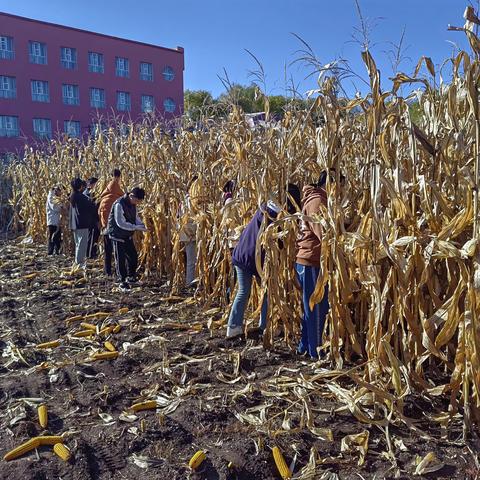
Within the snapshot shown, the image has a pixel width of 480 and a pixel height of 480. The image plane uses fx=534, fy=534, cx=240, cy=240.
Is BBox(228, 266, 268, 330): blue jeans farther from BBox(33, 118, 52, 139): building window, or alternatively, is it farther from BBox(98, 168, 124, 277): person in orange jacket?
BBox(33, 118, 52, 139): building window

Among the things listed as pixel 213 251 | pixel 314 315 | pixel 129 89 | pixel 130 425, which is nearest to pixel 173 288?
pixel 213 251

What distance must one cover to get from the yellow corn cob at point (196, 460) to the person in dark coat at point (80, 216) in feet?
20.9

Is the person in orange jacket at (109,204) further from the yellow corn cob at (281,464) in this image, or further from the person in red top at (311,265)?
the yellow corn cob at (281,464)

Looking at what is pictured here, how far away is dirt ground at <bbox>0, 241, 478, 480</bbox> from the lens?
302 cm

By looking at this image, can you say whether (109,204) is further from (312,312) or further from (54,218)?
(312,312)

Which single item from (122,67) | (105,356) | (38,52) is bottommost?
(105,356)

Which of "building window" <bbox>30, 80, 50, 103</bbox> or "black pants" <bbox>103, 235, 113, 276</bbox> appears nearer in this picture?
"black pants" <bbox>103, 235, 113, 276</bbox>

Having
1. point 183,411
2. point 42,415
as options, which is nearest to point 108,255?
point 42,415

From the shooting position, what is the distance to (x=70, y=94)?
38.8 m

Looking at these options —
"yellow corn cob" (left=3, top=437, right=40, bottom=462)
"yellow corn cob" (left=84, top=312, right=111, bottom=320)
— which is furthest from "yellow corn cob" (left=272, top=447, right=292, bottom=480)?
"yellow corn cob" (left=84, top=312, right=111, bottom=320)

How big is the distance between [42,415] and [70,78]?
127 feet

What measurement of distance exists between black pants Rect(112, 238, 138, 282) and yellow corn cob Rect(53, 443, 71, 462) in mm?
4444

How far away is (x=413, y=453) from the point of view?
305cm

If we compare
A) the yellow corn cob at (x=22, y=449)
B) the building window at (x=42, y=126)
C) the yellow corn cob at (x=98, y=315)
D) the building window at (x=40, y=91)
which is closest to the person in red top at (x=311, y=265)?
the yellow corn cob at (x=22, y=449)
